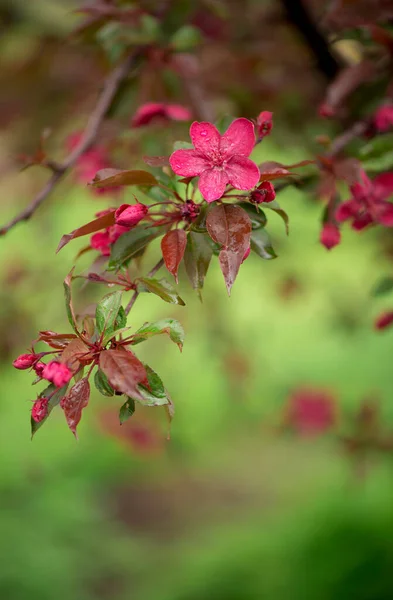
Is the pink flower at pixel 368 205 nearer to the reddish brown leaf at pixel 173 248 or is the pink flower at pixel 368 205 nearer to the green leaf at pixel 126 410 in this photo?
the reddish brown leaf at pixel 173 248

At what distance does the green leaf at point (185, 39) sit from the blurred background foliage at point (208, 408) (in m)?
0.15

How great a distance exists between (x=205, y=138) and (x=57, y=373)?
0.89 feet

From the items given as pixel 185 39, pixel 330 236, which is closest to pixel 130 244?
pixel 330 236

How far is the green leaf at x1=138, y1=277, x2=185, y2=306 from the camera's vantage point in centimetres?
62

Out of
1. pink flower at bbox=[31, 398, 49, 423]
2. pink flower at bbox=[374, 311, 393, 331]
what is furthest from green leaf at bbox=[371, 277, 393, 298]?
pink flower at bbox=[31, 398, 49, 423]

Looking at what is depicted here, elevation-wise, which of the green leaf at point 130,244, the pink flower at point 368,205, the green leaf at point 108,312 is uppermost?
the green leaf at point 130,244

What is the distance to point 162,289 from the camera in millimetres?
627

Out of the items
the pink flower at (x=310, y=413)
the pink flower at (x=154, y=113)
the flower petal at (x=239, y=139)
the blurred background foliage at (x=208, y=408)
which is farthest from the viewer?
A: the pink flower at (x=310, y=413)

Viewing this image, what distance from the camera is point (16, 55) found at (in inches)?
78.7

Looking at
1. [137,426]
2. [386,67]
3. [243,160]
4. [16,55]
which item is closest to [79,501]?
[137,426]

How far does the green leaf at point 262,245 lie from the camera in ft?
2.27

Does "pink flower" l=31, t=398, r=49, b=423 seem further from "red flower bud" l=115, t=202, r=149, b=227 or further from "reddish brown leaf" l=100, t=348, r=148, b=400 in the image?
"red flower bud" l=115, t=202, r=149, b=227

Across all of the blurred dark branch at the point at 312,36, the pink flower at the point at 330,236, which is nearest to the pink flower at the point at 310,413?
the blurred dark branch at the point at 312,36

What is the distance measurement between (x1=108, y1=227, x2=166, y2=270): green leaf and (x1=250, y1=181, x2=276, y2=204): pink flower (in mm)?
111
